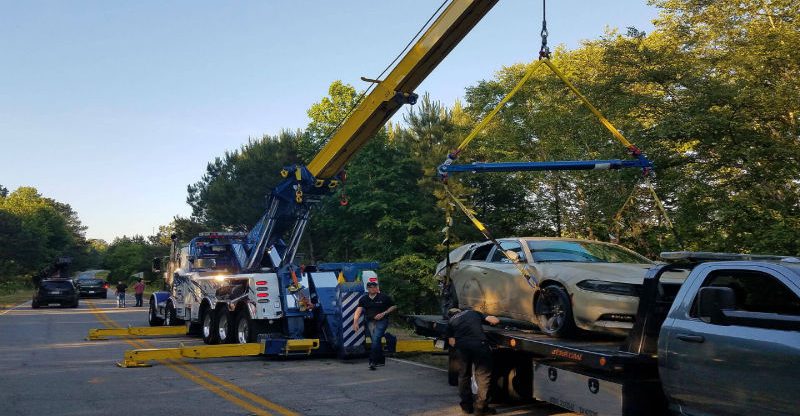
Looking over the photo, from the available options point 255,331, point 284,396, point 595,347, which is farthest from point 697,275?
point 255,331

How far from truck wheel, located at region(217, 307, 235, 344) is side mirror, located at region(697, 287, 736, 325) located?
36.4ft

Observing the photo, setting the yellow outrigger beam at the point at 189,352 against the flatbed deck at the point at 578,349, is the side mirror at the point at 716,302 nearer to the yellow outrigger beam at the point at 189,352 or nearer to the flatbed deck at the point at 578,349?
the flatbed deck at the point at 578,349

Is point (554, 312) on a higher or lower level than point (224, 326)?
higher

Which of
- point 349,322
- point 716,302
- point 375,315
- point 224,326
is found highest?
point 716,302

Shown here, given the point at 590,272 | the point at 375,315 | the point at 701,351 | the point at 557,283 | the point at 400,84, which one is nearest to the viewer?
the point at 701,351

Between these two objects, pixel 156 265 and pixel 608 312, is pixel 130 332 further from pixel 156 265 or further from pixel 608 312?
pixel 608 312

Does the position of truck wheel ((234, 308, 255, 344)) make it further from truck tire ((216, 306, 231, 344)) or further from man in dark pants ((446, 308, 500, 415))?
man in dark pants ((446, 308, 500, 415))

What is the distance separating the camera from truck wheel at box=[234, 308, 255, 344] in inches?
537

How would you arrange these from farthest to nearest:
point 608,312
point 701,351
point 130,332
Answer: point 130,332
point 608,312
point 701,351

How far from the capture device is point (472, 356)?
774cm

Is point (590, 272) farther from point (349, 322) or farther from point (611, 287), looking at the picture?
point (349, 322)

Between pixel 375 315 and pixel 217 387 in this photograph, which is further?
pixel 375 315

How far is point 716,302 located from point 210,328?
40.9ft

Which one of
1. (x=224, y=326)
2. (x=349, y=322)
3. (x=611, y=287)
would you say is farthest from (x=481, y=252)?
(x=224, y=326)
